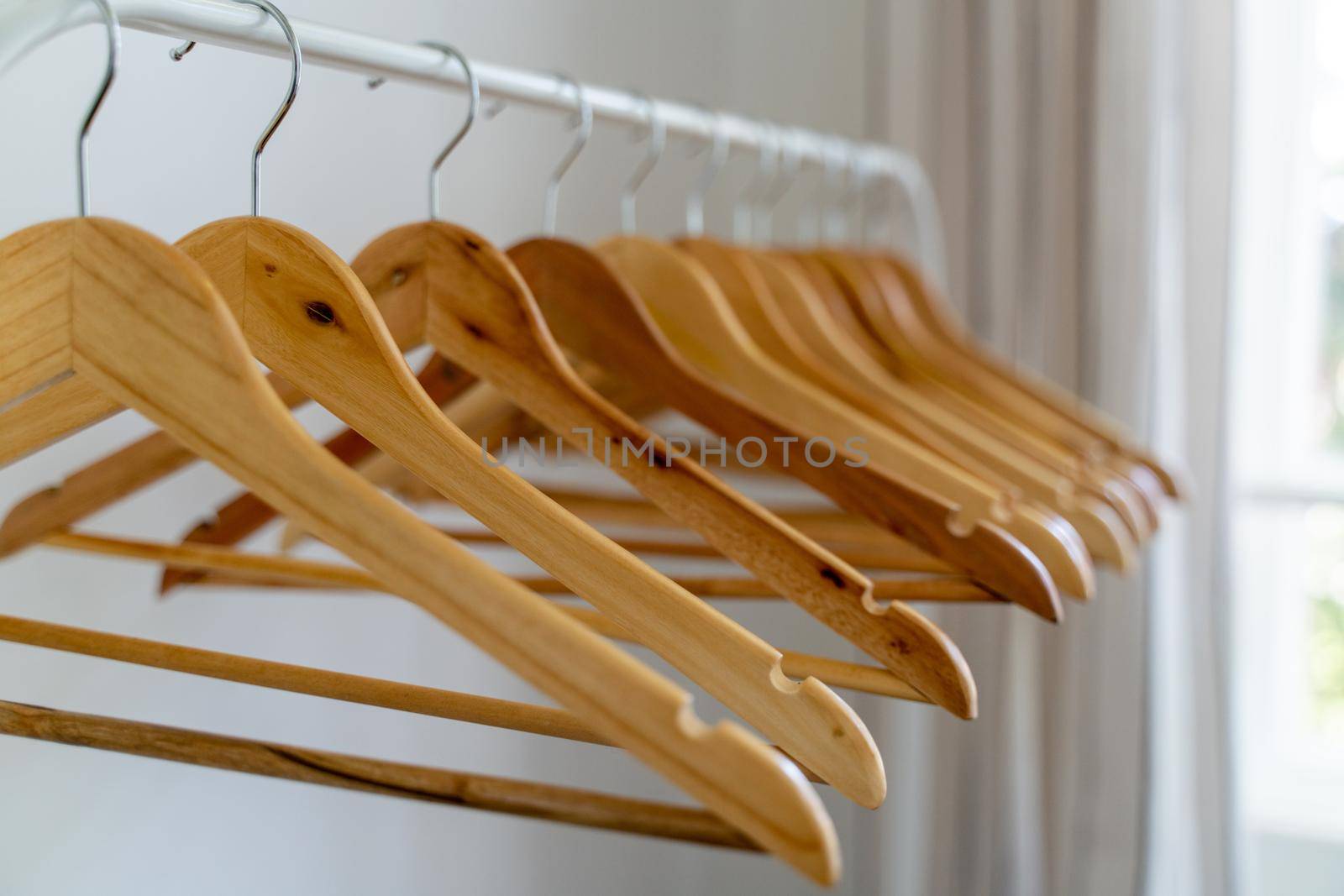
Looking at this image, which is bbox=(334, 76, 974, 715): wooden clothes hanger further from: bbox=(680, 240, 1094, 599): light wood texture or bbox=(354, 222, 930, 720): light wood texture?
bbox=(680, 240, 1094, 599): light wood texture

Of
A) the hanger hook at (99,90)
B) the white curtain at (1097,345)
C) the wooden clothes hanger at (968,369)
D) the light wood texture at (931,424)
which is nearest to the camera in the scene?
the hanger hook at (99,90)

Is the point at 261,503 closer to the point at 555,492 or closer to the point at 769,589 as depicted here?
the point at 555,492

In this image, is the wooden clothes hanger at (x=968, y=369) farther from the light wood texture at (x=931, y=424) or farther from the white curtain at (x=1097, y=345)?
the white curtain at (x=1097, y=345)

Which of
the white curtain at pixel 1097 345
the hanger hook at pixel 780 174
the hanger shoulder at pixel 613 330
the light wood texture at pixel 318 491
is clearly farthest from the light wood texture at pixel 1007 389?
the light wood texture at pixel 318 491

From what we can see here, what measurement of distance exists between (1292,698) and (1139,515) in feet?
3.79

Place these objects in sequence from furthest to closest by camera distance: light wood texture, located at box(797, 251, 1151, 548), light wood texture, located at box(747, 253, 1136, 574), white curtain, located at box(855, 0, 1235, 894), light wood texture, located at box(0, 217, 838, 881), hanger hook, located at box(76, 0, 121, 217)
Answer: white curtain, located at box(855, 0, 1235, 894)
light wood texture, located at box(797, 251, 1151, 548)
light wood texture, located at box(747, 253, 1136, 574)
hanger hook, located at box(76, 0, 121, 217)
light wood texture, located at box(0, 217, 838, 881)

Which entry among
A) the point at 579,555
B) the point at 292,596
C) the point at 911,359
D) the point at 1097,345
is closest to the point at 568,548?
the point at 579,555

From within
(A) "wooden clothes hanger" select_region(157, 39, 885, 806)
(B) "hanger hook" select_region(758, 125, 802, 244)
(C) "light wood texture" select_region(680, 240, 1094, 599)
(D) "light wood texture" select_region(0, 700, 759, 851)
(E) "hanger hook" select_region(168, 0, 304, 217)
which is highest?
(B) "hanger hook" select_region(758, 125, 802, 244)

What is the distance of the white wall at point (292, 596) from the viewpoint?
99 centimetres

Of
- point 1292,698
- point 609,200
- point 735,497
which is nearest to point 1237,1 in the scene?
point 609,200

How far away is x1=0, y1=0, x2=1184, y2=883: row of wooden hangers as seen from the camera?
1.33 feet

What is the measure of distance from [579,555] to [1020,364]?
1359 millimetres

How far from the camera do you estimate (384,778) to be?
50 cm

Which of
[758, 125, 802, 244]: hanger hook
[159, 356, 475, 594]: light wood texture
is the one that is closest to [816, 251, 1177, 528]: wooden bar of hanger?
[758, 125, 802, 244]: hanger hook
